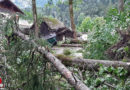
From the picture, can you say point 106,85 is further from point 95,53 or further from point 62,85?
point 95,53

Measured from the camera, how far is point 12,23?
2654 millimetres

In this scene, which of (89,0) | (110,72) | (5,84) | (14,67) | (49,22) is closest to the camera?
(5,84)

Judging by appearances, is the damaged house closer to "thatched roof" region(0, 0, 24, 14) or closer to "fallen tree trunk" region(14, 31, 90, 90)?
"thatched roof" region(0, 0, 24, 14)

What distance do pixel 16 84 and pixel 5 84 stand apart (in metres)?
0.30

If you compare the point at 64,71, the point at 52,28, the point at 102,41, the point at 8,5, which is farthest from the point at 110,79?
the point at 52,28

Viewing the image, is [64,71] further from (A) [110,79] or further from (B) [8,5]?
(B) [8,5]

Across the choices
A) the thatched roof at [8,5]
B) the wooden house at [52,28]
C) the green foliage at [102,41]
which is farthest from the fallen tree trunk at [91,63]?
the wooden house at [52,28]

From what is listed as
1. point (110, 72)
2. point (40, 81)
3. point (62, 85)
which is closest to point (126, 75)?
point (110, 72)

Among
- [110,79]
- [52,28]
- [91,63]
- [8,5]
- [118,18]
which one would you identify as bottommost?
[110,79]

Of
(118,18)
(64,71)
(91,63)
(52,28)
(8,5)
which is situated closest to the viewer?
(64,71)

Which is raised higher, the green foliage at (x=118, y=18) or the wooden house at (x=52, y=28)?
the green foliage at (x=118, y=18)

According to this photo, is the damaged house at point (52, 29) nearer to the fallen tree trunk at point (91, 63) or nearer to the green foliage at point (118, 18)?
the green foliage at point (118, 18)

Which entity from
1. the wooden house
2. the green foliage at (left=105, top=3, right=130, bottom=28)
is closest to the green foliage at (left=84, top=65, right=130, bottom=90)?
the green foliage at (left=105, top=3, right=130, bottom=28)

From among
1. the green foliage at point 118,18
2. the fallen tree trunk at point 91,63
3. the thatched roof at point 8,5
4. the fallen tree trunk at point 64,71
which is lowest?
the fallen tree trunk at point 91,63
